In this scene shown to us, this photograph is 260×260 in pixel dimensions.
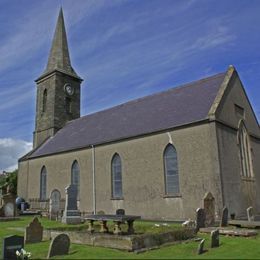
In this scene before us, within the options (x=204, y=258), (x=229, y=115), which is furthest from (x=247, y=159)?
(x=204, y=258)

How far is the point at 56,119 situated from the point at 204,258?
30.9 metres

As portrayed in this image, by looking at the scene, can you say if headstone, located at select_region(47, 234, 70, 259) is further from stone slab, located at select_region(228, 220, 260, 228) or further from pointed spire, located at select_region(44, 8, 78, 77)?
pointed spire, located at select_region(44, 8, 78, 77)

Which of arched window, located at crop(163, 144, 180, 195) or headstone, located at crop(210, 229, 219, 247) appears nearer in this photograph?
headstone, located at crop(210, 229, 219, 247)

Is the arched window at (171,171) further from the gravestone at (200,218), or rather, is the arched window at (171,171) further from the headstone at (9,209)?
the headstone at (9,209)

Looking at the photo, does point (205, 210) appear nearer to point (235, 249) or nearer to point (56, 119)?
point (235, 249)

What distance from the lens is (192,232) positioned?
13.9 m

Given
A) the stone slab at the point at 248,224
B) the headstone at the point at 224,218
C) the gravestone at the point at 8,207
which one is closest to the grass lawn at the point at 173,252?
the stone slab at the point at 248,224

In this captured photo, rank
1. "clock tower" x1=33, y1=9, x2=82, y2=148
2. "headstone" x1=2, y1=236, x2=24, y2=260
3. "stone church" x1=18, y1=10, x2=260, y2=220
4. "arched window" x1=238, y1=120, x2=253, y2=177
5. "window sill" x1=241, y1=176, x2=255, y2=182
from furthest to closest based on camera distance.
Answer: "clock tower" x1=33, y1=9, x2=82, y2=148
"arched window" x1=238, y1=120, x2=253, y2=177
"window sill" x1=241, y1=176, x2=255, y2=182
"stone church" x1=18, y1=10, x2=260, y2=220
"headstone" x1=2, y1=236, x2=24, y2=260

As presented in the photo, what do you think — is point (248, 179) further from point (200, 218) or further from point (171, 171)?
point (200, 218)

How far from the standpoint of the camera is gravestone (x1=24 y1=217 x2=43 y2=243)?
1312 centimetres

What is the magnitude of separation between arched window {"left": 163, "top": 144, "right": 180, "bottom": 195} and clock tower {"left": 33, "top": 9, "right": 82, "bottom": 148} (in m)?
18.9

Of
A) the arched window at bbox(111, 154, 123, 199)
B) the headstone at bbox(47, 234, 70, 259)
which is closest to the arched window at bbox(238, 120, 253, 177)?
the arched window at bbox(111, 154, 123, 199)

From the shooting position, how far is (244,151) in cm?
2391

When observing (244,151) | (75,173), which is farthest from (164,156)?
(75,173)
